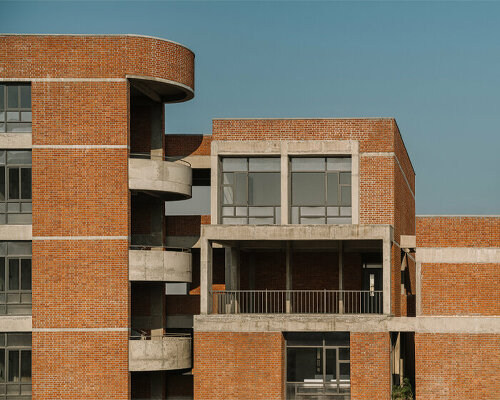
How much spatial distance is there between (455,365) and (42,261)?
16.0 meters

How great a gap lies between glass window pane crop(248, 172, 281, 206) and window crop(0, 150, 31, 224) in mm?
8668

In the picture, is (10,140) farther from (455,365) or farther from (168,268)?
(455,365)

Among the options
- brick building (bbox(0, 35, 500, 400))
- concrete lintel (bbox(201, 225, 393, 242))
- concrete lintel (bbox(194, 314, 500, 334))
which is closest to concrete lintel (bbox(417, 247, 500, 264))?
brick building (bbox(0, 35, 500, 400))

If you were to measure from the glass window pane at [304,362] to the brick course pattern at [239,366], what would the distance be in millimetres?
668

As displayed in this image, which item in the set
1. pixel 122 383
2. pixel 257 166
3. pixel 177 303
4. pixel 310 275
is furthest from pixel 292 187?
pixel 122 383

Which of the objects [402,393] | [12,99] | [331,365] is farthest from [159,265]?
[402,393]

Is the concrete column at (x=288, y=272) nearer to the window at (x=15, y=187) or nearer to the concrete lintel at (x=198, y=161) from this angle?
the concrete lintel at (x=198, y=161)

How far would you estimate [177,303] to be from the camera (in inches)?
1588

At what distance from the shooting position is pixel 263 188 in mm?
37594

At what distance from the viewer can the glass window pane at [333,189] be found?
37.3 metres

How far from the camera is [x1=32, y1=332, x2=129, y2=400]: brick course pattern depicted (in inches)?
1379

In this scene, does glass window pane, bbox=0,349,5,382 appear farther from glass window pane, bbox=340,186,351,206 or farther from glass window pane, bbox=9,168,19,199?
glass window pane, bbox=340,186,351,206

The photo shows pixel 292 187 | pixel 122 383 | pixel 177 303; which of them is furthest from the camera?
pixel 177 303

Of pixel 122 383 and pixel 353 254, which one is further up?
pixel 353 254
